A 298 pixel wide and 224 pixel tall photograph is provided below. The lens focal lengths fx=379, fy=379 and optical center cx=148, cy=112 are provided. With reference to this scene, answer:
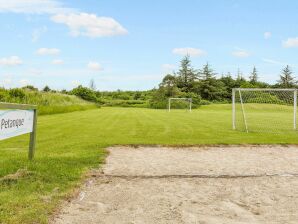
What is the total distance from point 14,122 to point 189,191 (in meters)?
3.11

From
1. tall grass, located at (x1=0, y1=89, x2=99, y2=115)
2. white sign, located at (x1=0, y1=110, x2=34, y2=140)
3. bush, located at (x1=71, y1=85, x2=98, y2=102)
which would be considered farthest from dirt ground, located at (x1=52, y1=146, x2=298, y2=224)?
bush, located at (x1=71, y1=85, x2=98, y2=102)

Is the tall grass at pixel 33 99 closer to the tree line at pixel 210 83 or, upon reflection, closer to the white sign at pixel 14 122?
the white sign at pixel 14 122

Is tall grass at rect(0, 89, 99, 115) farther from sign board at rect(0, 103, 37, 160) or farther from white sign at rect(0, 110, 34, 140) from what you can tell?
white sign at rect(0, 110, 34, 140)

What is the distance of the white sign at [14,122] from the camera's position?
5797 mm

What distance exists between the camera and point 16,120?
6484 millimetres

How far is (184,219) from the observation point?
4.41m

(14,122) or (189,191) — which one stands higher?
(14,122)

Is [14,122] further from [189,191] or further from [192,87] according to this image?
[192,87]

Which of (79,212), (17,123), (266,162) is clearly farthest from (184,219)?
(266,162)

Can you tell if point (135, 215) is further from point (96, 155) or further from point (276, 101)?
point (276, 101)

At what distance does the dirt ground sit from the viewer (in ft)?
14.9

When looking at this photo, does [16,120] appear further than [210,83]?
No

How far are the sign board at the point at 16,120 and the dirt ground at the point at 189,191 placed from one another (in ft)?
4.98

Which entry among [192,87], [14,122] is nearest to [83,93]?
[192,87]
